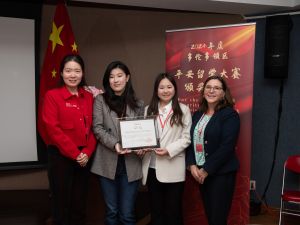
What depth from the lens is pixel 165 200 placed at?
2656mm

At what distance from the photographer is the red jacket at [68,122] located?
241cm

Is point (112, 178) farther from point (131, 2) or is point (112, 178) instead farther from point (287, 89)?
point (287, 89)

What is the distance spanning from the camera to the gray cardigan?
8.07 ft

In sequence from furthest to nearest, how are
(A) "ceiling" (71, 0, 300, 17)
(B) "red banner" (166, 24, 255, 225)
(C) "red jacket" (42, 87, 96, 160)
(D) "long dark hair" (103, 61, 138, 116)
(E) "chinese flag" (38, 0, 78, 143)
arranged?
(E) "chinese flag" (38, 0, 78, 143) < (A) "ceiling" (71, 0, 300, 17) < (B) "red banner" (166, 24, 255, 225) < (D) "long dark hair" (103, 61, 138, 116) < (C) "red jacket" (42, 87, 96, 160)

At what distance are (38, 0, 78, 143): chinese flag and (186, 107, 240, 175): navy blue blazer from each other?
2.04m

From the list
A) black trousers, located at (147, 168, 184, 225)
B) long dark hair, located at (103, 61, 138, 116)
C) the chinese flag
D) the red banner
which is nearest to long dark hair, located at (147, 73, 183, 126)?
long dark hair, located at (103, 61, 138, 116)

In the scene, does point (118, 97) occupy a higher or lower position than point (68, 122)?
higher

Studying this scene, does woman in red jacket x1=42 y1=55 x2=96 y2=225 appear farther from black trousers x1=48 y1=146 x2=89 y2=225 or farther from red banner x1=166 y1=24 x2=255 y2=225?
red banner x1=166 y1=24 x2=255 y2=225

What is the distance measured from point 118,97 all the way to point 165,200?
2.86 feet

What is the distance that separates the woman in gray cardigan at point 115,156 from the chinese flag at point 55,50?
1.54m

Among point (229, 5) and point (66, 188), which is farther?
point (229, 5)

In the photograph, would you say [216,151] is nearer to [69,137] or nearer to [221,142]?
[221,142]

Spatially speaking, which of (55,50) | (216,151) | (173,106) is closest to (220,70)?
(173,106)

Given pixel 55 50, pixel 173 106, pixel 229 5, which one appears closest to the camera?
pixel 173 106
